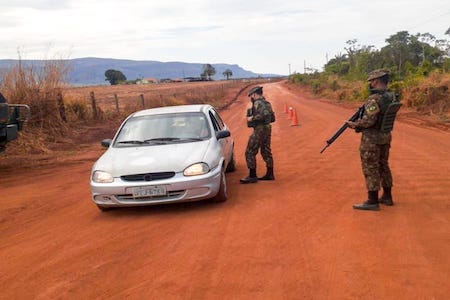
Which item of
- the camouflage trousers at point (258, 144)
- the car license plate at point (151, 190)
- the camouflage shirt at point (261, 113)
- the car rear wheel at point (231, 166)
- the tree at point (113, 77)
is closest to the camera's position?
the car license plate at point (151, 190)

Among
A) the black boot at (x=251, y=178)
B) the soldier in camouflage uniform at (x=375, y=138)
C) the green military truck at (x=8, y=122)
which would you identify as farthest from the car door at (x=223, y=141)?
the green military truck at (x=8, y=122)

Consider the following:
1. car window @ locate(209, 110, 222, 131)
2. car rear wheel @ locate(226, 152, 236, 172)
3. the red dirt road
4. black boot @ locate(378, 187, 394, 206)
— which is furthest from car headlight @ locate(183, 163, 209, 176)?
car rear wheel @ locate(226, 152, 236, 172)

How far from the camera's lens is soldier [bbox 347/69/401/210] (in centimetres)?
616

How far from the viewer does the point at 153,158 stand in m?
6.89

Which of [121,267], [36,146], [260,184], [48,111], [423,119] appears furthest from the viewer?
[423,119]

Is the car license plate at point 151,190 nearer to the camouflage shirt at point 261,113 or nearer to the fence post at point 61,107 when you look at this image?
the camouflage shirt at point 261,113

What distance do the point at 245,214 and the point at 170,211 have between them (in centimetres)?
105

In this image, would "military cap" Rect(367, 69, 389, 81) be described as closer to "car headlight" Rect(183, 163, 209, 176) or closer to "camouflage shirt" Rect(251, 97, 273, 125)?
"car headlight" Rect(183, 163, 209, 176)

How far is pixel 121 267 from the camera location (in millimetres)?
4758

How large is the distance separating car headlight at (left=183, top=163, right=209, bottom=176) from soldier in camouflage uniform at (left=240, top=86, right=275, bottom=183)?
5.91 feet

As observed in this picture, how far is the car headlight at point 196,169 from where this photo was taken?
673 cm

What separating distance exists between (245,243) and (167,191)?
1677 millimetres

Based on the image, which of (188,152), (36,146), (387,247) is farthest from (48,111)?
(387,247)

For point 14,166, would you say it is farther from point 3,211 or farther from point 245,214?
point 245,214
